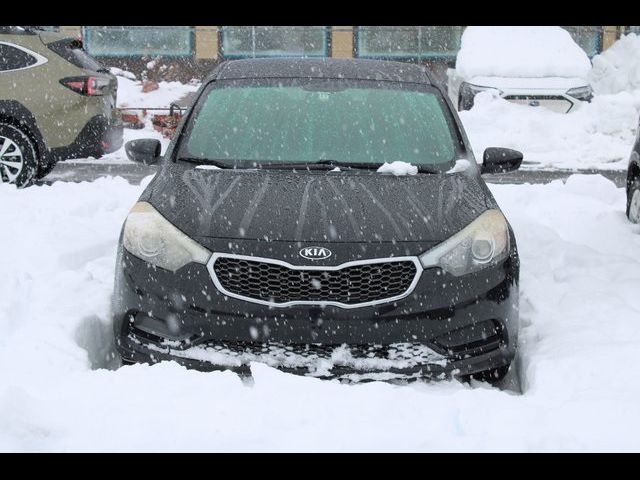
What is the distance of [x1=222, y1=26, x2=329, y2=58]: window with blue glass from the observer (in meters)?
23.0

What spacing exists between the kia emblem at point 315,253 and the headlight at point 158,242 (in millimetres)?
418

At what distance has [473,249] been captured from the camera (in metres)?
4.14

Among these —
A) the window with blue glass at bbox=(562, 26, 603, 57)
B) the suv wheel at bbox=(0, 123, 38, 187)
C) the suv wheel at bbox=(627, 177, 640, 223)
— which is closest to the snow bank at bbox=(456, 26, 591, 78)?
the window with blue glass at bbox=(562, 26, 603, 57)

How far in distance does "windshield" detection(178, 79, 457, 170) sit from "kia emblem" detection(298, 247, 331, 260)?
115cm

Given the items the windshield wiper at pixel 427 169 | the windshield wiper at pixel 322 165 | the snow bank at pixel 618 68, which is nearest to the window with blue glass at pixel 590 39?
the snow bank at pixel 618 68

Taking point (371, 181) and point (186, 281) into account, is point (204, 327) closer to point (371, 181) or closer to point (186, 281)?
point (186, 281)

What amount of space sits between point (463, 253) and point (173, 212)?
1.36m

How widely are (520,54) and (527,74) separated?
51cm

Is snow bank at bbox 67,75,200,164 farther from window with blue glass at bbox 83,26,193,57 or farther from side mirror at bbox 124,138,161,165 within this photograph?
side mirror at bbox 124,138,161,165

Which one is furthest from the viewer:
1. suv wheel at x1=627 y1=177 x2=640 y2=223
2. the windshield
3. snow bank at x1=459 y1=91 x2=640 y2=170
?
snow bank at x1=459 y1=91 x2=640 y2=170

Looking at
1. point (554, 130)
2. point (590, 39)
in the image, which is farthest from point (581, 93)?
point (590, 39)

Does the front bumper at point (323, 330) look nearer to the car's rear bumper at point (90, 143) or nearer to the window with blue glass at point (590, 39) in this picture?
the car's rear bumper at point (90, 143)

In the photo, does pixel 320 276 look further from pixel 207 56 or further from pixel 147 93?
pixel 207 56

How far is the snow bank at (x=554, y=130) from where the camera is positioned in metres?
14.1
